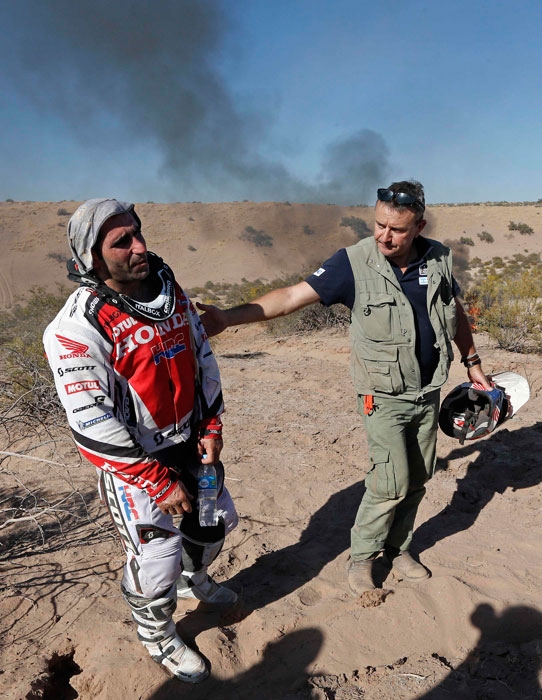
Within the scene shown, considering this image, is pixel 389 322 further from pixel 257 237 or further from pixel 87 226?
pixel 257 237

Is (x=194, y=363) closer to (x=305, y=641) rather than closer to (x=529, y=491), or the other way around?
(x=305, y=641)

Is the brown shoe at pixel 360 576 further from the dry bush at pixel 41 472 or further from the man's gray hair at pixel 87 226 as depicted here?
the man's gray hair at pixel 87 226

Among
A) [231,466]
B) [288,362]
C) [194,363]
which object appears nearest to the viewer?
[194,363]

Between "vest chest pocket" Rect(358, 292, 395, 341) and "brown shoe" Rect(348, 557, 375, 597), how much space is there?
129 cm

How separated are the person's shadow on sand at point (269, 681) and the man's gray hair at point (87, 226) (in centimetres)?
183

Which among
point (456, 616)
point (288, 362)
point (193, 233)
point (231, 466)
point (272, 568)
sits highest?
point (193, 233)

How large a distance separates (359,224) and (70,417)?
35496 millimetres

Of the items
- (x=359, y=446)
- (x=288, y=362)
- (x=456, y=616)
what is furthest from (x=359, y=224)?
(x=456, y=616)

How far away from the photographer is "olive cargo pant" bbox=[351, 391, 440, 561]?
8.39 ft

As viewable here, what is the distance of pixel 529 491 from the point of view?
3.71 m

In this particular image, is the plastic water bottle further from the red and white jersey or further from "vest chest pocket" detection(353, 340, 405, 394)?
"vest chest pocket" detection(353, 340, 405, 394)

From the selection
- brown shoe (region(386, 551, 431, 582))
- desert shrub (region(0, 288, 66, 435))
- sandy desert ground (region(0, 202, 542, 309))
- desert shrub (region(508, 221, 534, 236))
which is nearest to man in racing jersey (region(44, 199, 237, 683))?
brown shoe (region(386, 551, 431, 582))

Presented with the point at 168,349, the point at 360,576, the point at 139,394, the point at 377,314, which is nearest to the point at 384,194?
the point at 377,314

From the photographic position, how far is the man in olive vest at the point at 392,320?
245cm
